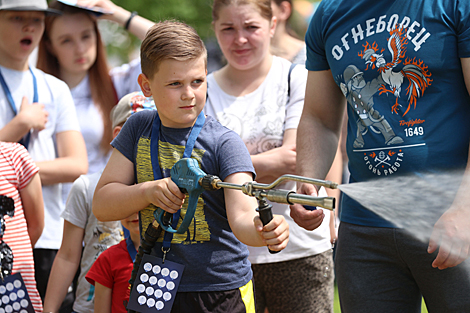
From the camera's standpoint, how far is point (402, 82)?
7.29 feet

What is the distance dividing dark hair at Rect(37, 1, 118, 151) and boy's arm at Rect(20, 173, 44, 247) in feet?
2.93

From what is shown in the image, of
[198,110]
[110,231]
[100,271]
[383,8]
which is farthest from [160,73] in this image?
[110,231]

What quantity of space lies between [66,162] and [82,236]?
2.28 ft

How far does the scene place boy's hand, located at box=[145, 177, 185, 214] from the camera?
204 cm

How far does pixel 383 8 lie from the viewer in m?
2.29

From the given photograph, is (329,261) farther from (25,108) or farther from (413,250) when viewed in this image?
(25,108)

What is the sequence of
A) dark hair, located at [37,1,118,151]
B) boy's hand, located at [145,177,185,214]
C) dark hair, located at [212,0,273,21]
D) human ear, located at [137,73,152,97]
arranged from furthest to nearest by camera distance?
dark hair, located at [37,1,118,151] < dark hair, located at [212,0,273,21] < human ear, located at [137,73,152,97] < boy's hand, located at [145,177,185,214]

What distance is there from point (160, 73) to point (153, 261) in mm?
820

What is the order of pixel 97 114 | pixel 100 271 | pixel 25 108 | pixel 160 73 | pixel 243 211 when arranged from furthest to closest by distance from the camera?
1. pixel 97 114
2. pixel 25 108
3. pixel 100 271
4. pixel 160 73
5. pixel 243 211

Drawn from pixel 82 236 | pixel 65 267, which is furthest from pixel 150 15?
pixel 65 267

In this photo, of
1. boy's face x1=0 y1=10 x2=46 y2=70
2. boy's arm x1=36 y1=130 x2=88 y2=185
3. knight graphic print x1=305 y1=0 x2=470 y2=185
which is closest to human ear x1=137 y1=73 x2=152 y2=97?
knight graphic print x1=305 y1=0 x2=470 y2=185

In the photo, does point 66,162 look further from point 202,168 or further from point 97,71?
point 202,168

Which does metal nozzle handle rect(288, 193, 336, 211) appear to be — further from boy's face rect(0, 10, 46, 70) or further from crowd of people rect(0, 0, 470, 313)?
boy's face rect(0, 10, 46, 70)

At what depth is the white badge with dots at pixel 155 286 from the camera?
2.16 meters
